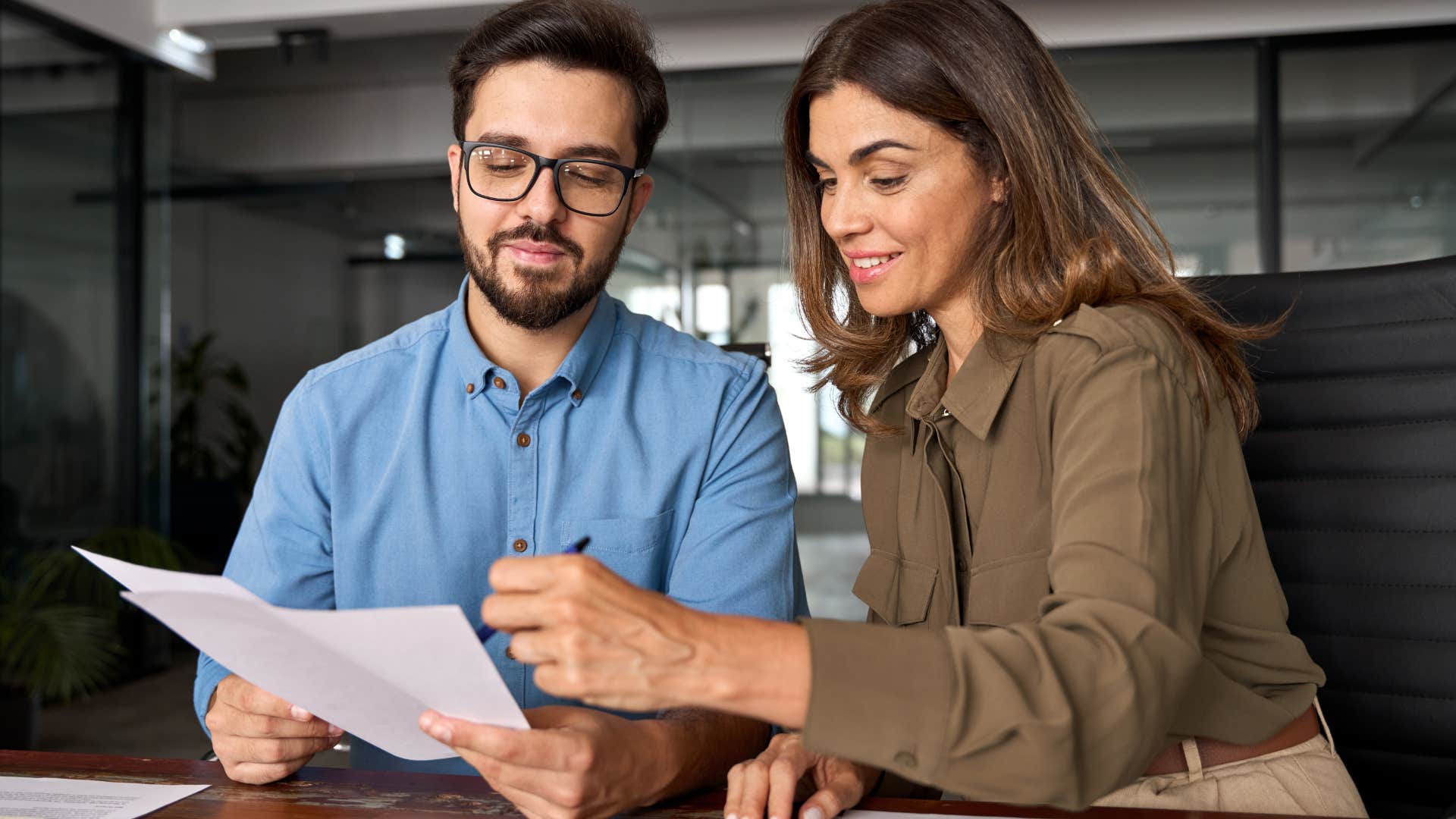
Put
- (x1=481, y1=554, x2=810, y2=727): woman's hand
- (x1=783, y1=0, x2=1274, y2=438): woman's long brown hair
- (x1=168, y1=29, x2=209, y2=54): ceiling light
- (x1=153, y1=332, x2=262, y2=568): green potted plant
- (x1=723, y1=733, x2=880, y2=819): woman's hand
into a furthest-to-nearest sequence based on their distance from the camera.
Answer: (x1=153, y1=332, x2=262, y2=568): green potted plant
(x1=168, y1=29, x2=209, y2=54): ceiling light
(x1=783, y1=0, x2=1274, y2=438): woman's long brown hair
(x1=723, y1=733, x2=880, y2=819): woman's hand
(x1=481, y1=554, x2=810, y2=727): woman's hand

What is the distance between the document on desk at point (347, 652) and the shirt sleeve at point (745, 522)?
468mm

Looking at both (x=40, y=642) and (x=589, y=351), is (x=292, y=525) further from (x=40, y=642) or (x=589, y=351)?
(x=40, y=642)

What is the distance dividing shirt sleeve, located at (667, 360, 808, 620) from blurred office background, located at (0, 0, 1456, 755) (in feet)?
8.00

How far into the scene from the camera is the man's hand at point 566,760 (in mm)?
838

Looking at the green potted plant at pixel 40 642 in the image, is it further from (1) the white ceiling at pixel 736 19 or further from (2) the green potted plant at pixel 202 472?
(1) the white ceiling at pixel 736 19

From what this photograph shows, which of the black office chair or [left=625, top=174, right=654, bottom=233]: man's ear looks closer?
the black office chair

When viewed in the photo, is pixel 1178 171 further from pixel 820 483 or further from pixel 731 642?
pixel 731 642

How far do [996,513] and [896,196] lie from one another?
0.39 meters

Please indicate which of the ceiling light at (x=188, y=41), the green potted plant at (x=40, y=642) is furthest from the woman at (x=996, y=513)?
the ceiling light at (x=188, y=41)

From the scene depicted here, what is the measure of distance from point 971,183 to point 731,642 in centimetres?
75

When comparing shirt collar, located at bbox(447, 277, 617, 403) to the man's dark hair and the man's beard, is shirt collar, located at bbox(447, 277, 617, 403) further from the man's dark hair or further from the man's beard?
the man's dark hair

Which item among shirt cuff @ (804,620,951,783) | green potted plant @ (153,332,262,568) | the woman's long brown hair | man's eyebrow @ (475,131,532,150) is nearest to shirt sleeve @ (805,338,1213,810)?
shirt cuff @ (804,620,951,783)

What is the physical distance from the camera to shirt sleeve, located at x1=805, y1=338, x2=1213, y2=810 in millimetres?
747

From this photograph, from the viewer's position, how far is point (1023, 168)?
1238mm
